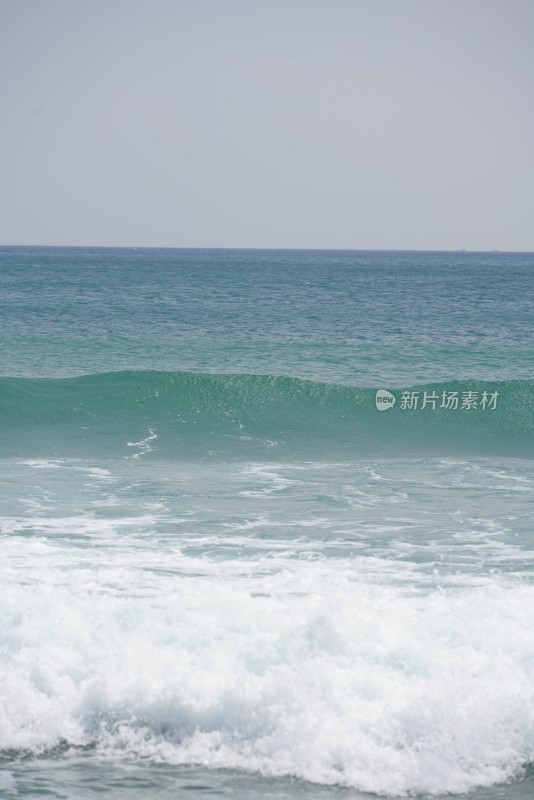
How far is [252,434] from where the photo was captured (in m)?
19.8

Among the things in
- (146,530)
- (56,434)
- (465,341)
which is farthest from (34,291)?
(146,530)

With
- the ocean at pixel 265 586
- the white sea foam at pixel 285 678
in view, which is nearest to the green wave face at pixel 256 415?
the ocean at pixel 265 586

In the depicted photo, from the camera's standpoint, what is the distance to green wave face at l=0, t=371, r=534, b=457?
19.1 meters

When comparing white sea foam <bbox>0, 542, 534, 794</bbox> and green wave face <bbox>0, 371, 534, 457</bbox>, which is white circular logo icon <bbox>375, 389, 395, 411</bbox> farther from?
white sea foam <bbox>0, 542, 534, 794</bbox>

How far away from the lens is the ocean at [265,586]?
6832 mm

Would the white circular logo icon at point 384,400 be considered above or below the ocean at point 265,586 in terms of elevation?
above

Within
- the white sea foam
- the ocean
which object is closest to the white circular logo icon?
the ocean

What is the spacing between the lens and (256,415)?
69.3 feet

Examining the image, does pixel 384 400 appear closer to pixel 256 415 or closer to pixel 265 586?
pixel 256 415

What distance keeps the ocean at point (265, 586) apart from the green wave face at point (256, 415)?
0.28ft

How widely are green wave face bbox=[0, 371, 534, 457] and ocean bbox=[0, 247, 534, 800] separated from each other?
84 mm

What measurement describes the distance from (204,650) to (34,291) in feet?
150

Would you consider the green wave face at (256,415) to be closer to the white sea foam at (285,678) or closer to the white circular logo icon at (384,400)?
the white circular logo icon at (384,400)

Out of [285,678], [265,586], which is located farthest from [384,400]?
[285,678]
